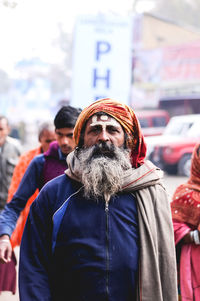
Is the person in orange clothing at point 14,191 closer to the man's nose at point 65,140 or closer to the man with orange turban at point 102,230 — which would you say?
the man's nose at point 65,140

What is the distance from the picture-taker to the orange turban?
2.44 metres

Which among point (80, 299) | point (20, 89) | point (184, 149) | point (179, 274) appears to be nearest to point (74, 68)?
point (184, 149)

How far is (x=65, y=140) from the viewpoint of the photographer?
355 cm

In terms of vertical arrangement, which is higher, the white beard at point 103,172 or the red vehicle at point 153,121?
the white beard at point 103,172

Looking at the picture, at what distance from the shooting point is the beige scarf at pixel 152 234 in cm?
223

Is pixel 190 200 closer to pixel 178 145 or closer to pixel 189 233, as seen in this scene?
pixel 189 233

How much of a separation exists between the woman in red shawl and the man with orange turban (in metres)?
1.07

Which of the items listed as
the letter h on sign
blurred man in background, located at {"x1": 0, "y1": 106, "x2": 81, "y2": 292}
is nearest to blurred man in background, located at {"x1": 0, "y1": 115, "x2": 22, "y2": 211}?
the letter h on sign

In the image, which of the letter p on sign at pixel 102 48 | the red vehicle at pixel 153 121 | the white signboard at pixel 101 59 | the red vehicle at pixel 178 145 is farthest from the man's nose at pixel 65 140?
the red vehicle at pixel 153 121

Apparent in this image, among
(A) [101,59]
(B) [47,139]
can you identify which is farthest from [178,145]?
(B) [47,139]

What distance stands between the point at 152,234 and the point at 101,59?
3976mm

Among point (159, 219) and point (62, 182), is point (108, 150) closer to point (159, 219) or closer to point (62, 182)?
point (62, 182)

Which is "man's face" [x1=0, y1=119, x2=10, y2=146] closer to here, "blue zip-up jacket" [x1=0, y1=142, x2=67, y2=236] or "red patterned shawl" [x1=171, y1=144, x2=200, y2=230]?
"blue zip-up jacket" [x1=0, y1=142, x2=67, y2=236]

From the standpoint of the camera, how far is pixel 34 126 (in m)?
25.7
